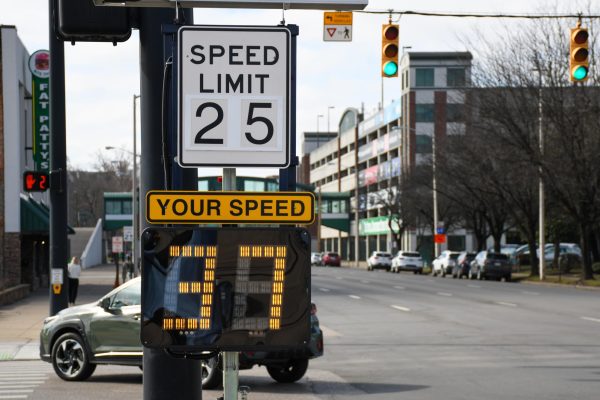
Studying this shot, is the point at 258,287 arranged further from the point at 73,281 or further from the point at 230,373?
the point at 73,281

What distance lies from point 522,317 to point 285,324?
22.9 m

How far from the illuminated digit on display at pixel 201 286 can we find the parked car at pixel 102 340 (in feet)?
31.4

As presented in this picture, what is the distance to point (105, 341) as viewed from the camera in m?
14.9

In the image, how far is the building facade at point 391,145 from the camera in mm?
100750

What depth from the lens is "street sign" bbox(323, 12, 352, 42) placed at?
20344 millimetres

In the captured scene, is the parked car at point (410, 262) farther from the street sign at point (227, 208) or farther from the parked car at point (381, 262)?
the street sign at point (227, 208)

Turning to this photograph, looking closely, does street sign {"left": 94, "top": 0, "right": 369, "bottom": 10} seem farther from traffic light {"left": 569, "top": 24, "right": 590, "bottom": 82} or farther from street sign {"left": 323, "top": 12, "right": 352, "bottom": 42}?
traffic light {"left": 569, "top": 24, "right": 590, "bottom": 82}

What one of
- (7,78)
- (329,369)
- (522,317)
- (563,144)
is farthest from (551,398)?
(563,144)

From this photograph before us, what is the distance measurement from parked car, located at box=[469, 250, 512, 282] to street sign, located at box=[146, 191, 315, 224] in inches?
2096

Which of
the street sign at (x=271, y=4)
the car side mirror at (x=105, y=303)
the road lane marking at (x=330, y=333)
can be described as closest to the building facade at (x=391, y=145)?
the road lane marking at (x=330, y=333)

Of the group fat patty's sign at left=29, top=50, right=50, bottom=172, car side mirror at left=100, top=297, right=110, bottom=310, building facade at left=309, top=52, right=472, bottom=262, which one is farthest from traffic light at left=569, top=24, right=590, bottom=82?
building facade at left=309, top=52, right=472, bottom=262

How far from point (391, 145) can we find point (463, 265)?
48016 millimetres

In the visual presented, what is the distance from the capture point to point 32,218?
41.6m


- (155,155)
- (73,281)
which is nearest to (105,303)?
(155,155)
